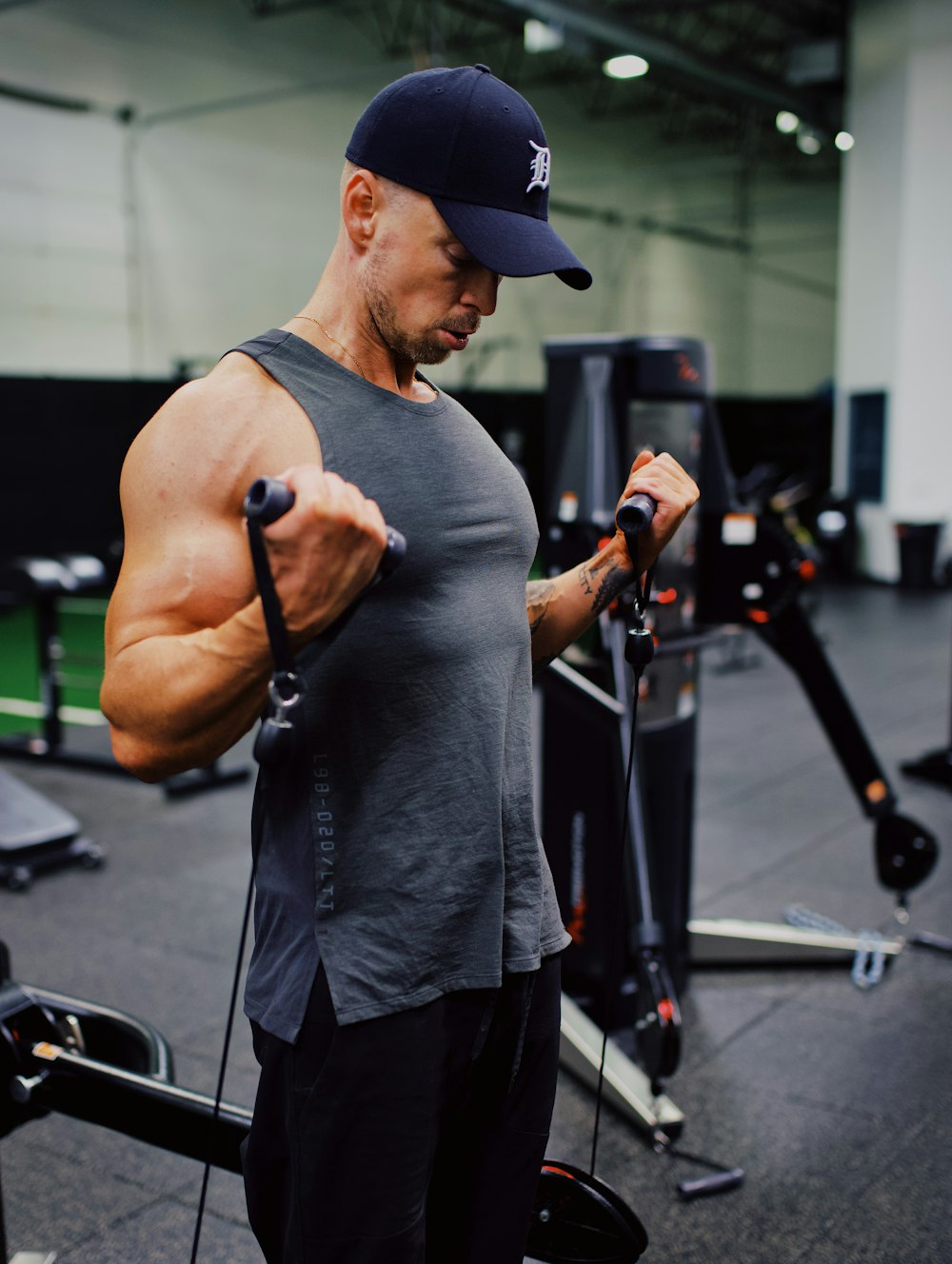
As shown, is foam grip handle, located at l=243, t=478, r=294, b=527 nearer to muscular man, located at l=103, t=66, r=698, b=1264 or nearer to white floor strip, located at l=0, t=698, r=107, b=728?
muscular man, located at l=103, t=66, r=698, b=1264

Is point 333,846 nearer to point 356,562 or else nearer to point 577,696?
point 356,562

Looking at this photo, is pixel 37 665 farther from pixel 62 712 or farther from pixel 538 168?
pixel 538 168

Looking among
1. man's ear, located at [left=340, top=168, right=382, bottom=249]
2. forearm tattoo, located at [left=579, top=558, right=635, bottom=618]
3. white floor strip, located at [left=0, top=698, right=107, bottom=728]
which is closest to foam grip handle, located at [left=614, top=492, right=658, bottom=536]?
forearm tattoo, located at [left=579, top=558, right=635, bottom=618]

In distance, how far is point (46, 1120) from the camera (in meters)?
2.38

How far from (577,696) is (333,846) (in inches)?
60.1

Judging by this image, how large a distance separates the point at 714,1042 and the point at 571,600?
5.35 feet

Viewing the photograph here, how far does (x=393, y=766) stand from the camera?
1085 millimetres

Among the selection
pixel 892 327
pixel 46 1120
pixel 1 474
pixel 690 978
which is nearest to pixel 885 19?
pixel 892 327

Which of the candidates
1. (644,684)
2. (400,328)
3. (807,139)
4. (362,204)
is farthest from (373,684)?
(807,139)

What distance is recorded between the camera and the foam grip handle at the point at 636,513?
1286 mm

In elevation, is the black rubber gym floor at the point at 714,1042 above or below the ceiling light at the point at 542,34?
below

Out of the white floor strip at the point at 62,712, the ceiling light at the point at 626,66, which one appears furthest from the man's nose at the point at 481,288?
the ceiling light at the point at 626,66

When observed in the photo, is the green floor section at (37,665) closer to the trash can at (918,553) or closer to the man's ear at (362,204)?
the man's ear at (362,204)

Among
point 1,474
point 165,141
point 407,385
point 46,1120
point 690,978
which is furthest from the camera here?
point 165,141
